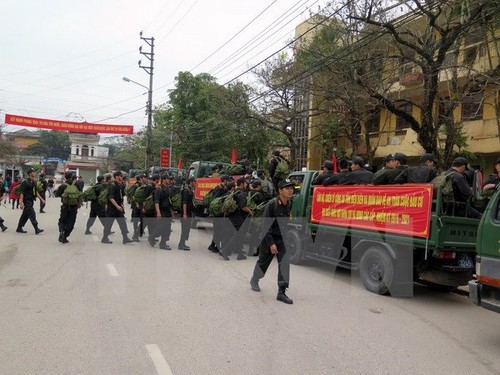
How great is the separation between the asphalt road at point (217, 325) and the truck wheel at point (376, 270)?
16 centimetres

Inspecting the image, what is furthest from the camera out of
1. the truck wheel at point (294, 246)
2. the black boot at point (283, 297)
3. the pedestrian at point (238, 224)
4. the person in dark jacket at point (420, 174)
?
the pedestrian at point (238, 224)

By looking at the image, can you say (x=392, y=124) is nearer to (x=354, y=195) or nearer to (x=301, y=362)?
(x=354, y=195)

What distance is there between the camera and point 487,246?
474cm

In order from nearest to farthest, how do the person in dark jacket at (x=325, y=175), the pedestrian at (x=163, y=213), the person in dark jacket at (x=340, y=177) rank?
the person in dark jacket at (x=340, y=177) → the person in dark jacket at (x=325, y=175) → the pedestrian at (x=163, y=213)

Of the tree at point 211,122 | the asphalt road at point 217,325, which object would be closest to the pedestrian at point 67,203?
the asphalt road at point 217,325

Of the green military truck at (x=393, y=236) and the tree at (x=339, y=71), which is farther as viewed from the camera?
the tree at (x=339, y=71)

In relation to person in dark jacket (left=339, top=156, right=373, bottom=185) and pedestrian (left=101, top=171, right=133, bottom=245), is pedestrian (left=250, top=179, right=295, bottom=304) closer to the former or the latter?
person in dark jacket (left=339, top=156, right=373, bottom=185)

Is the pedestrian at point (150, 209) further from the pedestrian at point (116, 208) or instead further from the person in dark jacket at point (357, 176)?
the person in dark jacket at point (357, 176)

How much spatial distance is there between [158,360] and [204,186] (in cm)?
1066

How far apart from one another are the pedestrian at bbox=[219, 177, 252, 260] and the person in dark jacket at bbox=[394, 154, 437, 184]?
3.34 meters

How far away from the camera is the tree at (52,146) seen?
277 feet

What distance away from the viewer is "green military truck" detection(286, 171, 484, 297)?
20.0 ft

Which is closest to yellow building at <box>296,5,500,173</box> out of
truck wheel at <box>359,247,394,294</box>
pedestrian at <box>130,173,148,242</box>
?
truck wheel at <box>359,247,394,294</box>

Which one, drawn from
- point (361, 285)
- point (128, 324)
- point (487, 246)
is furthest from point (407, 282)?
point (128, 324)
